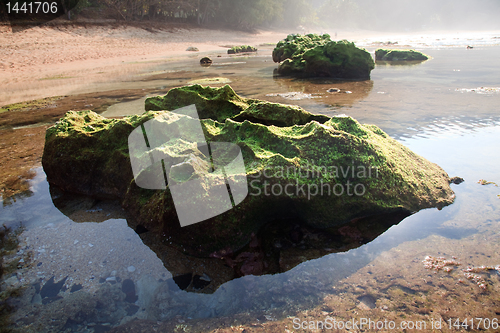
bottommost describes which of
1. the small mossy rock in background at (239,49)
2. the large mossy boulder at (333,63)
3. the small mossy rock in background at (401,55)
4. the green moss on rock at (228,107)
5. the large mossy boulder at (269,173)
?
the large mossy boulder at (269,173)

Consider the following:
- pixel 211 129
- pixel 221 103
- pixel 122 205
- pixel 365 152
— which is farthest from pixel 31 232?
pixel 365 152

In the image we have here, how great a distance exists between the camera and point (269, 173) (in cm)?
270

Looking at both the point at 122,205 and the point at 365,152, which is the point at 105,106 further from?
the point at 365,152

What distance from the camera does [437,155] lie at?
456cm

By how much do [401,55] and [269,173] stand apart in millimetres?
20013

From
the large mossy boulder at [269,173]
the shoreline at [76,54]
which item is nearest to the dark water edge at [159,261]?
the large mossy boulder at [269,173]

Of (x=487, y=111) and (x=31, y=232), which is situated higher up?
(x=487, y=111)

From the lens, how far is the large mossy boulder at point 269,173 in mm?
2711

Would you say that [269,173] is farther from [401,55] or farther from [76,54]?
[76,54]

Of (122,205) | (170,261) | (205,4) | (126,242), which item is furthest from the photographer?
(205,4)

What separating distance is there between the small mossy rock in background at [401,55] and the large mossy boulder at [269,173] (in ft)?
58.6

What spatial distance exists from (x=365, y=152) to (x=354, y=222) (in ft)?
2.36

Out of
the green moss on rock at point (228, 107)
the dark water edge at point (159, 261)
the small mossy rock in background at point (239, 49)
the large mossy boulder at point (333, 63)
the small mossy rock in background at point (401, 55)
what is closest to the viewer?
the dark water edge at point (159, 261)

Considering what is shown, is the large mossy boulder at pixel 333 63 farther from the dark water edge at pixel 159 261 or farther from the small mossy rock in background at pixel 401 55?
the small mossy rock in background at pixel 401 55
